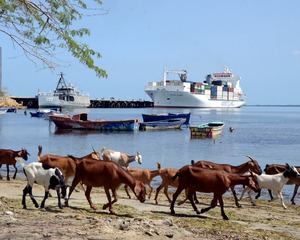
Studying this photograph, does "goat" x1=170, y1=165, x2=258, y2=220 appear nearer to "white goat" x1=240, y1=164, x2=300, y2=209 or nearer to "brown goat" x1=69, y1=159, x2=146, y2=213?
"brown goat" x1=69, y1=159, x2=146, y2=213

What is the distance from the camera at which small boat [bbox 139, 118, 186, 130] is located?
68775 mm

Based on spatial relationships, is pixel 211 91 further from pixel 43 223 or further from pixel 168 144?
pixel 43 223

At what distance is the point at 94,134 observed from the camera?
6072cm

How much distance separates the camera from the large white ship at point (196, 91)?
162000mm

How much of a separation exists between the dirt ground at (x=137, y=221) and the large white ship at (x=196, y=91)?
5744 inches

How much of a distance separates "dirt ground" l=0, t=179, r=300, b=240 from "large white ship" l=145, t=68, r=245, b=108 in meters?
146

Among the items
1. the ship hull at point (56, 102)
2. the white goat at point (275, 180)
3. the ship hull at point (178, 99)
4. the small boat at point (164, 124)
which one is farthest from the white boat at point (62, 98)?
the white goat at point (275, 180)

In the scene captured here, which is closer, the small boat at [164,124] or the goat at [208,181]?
the goat at [208,181]

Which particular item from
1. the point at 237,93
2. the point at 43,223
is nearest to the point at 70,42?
the point at 43,223

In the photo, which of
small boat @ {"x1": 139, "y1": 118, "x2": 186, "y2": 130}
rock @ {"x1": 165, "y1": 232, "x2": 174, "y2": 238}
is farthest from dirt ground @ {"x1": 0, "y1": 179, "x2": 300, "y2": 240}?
small boat @ {"x1": 139, "y1": 118, "x2": 186, "y2": 130}

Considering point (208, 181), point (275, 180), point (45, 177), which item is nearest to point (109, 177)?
point (45, 177)

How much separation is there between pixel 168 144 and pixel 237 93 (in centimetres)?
13735

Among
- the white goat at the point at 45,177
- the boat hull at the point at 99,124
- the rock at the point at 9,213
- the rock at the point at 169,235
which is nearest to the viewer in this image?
the rock at the point at 169,235

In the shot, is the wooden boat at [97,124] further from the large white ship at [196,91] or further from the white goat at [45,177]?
the large white ship at [196,91]
